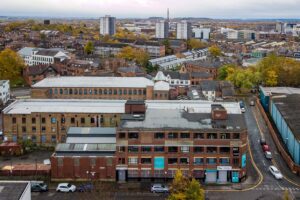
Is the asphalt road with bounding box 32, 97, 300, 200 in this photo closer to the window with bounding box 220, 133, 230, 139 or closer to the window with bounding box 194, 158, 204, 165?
the window with bounding box 194, 158, 204, 165

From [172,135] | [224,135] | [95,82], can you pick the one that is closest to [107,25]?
[95,82]

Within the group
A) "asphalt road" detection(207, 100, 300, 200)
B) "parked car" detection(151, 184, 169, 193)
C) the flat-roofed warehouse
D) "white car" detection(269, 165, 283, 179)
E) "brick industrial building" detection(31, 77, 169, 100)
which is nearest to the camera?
"asphalt road" detection(207, 100, 300, 200)

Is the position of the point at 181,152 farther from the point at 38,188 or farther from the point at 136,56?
the point at 136,56

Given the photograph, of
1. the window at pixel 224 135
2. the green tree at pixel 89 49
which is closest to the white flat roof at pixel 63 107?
the window at pixel 224 135

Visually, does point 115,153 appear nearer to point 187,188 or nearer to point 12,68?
point 187,188

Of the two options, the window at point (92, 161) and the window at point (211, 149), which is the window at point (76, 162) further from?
the window at point (211, 149)

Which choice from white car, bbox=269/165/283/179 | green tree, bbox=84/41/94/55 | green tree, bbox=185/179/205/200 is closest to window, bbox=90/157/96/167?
green tree, bbox=185/179/205/200

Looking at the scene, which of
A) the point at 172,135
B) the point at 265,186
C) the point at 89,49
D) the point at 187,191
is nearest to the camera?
the point at 187,191
